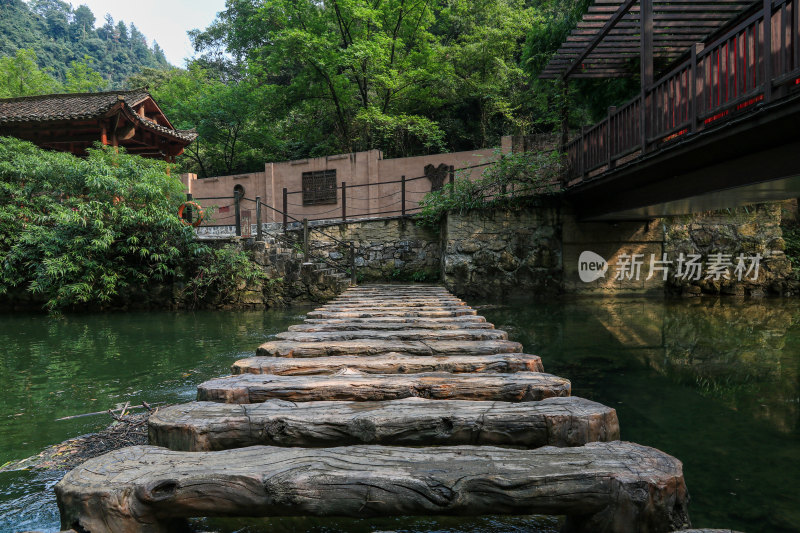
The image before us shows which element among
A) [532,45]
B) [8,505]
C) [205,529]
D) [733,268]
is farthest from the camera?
[532,45]

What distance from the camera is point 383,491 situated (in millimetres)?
1121

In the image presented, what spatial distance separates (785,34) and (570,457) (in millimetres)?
3840

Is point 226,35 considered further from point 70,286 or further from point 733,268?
point 733,268

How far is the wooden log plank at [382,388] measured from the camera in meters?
1.75

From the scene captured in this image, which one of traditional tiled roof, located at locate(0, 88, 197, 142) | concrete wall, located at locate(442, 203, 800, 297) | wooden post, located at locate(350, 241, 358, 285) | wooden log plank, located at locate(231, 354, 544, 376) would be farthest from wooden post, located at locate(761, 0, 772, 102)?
traditional tiled roof, located at locate(0, 88, 197, 142)

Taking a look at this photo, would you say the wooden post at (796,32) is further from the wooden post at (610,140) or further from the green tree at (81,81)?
the green tree at (81,81)

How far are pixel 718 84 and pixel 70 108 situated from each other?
47.6 feet

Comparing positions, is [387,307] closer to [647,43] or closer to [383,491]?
[383,491]

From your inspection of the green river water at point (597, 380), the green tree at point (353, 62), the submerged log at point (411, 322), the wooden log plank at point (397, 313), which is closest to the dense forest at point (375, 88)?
the green tree at point (353, 62)

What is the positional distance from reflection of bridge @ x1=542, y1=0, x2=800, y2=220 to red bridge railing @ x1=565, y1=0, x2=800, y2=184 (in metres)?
0.01

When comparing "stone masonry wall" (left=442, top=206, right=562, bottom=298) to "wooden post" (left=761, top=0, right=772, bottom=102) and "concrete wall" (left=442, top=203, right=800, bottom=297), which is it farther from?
"wooden post" (left=761, top=0, right=772, bottom=102)

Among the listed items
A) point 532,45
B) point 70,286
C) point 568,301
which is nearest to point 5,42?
point 70,286

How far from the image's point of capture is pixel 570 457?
4.03 feet

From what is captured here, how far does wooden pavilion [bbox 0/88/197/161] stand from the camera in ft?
39.0
